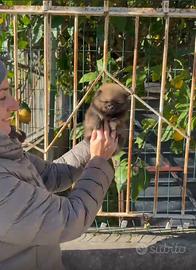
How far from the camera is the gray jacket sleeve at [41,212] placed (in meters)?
1.62

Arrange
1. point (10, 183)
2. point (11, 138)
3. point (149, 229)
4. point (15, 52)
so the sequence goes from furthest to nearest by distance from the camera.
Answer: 1. point (149, 229)
2. point (15, 52)
3. point (11, 138)
4. point (10, 183)

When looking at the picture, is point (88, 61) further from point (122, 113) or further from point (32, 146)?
point (122, 113)

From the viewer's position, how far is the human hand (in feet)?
6.25

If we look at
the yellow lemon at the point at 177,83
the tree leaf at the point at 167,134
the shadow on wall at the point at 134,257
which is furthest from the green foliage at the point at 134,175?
the yellow lemon at the point at 177,83

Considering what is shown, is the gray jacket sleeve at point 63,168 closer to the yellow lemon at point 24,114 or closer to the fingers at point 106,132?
the fingers at point 106,132

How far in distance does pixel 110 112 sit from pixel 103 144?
0.81 feet

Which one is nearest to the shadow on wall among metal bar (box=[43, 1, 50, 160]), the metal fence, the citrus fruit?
the metal fence

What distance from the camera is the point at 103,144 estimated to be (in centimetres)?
191

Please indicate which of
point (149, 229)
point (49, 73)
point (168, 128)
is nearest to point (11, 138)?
point (49, 73)

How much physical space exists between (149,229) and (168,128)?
0.61m

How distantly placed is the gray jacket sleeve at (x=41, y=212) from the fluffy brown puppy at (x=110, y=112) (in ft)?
1.09

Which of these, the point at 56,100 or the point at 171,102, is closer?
the point at 171,102

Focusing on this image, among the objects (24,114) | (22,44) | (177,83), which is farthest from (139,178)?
(22,44)

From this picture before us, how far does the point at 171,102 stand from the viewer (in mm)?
2973
